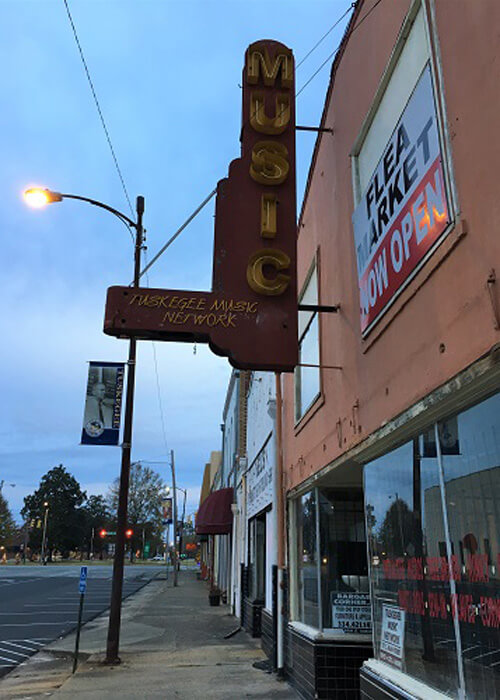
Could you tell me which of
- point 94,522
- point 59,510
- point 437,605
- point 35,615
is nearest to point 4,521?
point 59,510

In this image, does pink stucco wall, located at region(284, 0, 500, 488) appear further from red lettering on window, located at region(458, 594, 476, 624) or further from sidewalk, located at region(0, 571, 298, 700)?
sidewalk, located at region(0, 571, 298, 700)

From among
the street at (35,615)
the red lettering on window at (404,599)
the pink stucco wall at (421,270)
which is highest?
the pink stucco wall at (421,270)

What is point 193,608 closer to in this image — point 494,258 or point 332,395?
point 332,395

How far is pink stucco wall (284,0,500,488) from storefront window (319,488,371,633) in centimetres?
64

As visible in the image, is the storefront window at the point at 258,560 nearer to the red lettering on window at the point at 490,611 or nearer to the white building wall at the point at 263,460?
the white building wall at the point at 263,460

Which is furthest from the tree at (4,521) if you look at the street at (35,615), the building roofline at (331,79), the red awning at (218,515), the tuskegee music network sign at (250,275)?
the tuskegee music network sign at (250,275)

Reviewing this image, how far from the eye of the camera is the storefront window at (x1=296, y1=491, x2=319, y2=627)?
745 cm

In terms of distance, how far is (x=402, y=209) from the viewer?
15.0ft

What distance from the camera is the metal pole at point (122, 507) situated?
973 centimetres

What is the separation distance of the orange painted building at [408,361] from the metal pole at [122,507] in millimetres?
3723

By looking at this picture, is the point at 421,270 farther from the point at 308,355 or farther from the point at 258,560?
the point at 258,560

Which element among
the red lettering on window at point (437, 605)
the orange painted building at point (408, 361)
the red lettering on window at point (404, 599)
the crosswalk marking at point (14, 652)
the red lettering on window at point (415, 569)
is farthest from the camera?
the crosswalk marking at point (14, 652)

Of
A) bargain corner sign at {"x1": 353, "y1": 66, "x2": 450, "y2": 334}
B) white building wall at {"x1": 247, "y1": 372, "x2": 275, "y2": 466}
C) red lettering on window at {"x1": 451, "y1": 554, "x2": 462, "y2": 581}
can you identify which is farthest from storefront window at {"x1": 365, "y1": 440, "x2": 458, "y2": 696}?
white building wall at {"x1": 247, "y1": 372, "x2": 275, "y2": 466}

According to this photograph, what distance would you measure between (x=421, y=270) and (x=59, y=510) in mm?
101089
